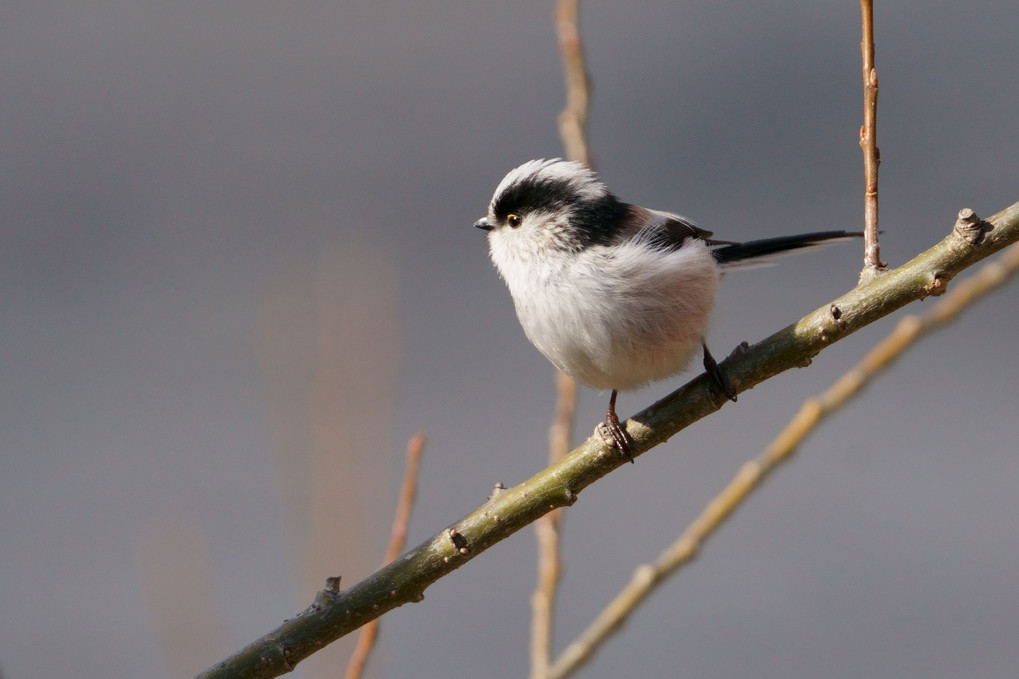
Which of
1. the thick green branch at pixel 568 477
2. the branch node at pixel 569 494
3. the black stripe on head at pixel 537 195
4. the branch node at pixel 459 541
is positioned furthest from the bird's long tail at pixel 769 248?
the branch node at pixel 459 541

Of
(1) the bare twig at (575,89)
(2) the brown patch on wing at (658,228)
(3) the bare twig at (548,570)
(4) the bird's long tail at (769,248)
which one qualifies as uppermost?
(1) the bare twig at (575,89)

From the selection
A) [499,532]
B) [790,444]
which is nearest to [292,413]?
[499,532]

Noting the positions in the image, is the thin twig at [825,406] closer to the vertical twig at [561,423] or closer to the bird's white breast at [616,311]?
the vertical twig at [561,423]

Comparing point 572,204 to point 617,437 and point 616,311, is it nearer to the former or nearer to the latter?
point 616,311

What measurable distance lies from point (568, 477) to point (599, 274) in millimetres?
549

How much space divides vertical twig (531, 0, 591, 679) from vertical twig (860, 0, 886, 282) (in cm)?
46

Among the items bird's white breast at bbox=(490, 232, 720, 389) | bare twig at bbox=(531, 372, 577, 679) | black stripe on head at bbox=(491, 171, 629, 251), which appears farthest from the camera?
black stripe on head at bbox=(491, 171, 629, 251)

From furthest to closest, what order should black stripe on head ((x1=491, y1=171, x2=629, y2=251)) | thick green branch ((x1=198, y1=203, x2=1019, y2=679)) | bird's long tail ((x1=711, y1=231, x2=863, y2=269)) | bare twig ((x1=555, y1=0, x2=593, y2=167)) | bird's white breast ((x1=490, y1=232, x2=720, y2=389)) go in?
bird's long tail ((x1=711, y1=231, x2=863, y2=269))
black stripe on head ((x1=491, y1=171, x2=629, y2=251))
bird's white breast ((x1=490, y1=232, x2=720, y2=389))
bare twig ((x1=555, y1=0, x2=593, y2=167))
thick green branch ((x1=198, y1=203, x2=1019, y2=679))

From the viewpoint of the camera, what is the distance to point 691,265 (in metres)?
1.86

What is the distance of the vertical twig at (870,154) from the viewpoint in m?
1.28

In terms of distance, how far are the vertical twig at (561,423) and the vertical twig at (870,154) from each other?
18.0 inches

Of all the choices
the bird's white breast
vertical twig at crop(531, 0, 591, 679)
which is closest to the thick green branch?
vertical twig at crop(531, 0, 591, 679)

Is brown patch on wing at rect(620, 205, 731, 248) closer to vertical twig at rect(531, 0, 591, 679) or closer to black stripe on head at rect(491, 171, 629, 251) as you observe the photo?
black stripe on head at rect(491, 171, 629, 251)

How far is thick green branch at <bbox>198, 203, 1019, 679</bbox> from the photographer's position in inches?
46.8
